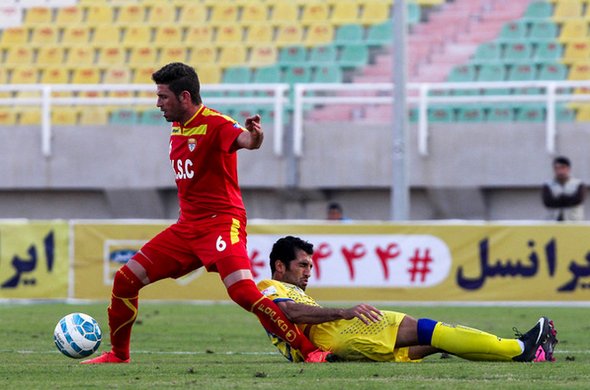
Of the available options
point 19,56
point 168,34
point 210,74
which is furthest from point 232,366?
point 19,56

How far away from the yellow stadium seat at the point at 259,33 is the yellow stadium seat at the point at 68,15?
378 cm

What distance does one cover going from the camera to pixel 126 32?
26906 millimetres

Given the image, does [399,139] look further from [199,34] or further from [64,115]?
[199,34]

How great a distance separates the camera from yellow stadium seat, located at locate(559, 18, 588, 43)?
23531 mm

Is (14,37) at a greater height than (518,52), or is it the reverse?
(14,37)

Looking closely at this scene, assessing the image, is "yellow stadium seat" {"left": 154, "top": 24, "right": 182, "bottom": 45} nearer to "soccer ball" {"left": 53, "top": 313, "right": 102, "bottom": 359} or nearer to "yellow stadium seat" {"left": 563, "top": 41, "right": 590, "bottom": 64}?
"yellow stadium seat" {"left": 563, "top": 41, "right": 590, "bottom": 64}

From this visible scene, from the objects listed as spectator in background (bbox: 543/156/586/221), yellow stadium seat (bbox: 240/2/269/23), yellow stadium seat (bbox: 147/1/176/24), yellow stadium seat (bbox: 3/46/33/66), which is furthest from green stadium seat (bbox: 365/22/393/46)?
spectator in background (bbox: 543/156/586/221)

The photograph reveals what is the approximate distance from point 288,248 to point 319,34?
1667 cm

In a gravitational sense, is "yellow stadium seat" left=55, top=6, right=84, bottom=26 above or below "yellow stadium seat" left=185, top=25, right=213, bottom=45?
above

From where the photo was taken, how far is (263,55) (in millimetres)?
25344

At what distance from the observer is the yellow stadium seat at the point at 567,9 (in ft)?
78.9

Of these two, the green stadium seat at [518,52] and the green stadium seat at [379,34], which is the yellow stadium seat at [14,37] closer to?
the green stadium seat at [379,34]

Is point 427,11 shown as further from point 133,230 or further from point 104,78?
point 133,230

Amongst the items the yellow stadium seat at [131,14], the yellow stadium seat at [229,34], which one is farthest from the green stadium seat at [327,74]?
the yellow stadium seat at [131,14]
